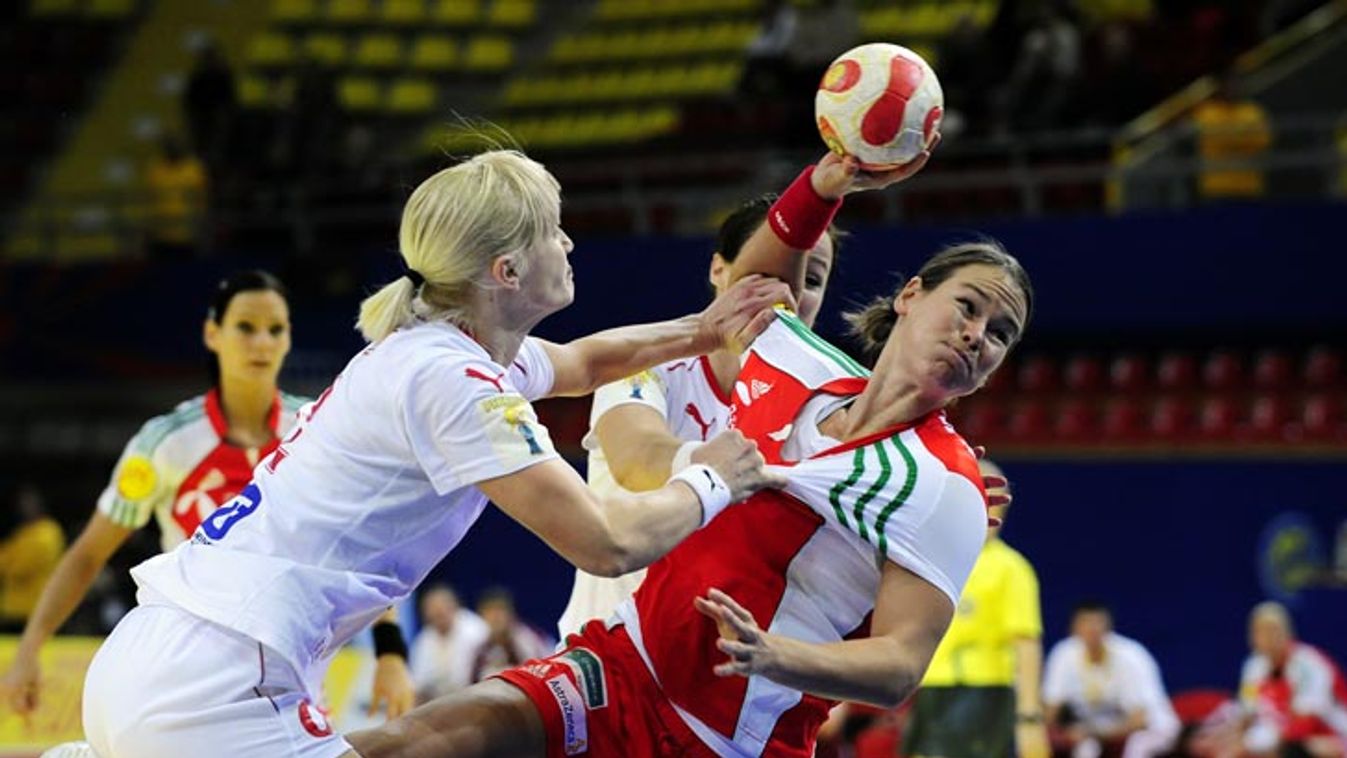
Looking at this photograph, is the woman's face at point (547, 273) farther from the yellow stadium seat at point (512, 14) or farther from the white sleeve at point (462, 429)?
the yellow stadium seat at point (512, 14)

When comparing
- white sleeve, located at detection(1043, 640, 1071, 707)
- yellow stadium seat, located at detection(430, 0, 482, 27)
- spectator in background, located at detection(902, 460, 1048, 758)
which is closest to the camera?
spectator in background, located at detection(902, 460, 1048, 758)

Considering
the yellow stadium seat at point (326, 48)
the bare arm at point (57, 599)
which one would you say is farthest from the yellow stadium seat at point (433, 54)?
the bare arm at point (57, 599)

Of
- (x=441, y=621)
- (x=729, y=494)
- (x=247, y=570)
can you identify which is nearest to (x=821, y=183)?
(x=729, y=494)

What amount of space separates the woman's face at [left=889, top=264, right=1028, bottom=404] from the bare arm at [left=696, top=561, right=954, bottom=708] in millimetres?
435

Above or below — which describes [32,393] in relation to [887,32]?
below

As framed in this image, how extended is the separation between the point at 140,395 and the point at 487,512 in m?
3.57

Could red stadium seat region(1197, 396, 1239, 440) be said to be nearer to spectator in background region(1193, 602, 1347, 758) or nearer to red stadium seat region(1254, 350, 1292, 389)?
red stadium seat region(1254, 350, 1292, 389)

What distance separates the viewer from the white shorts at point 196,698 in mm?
3613

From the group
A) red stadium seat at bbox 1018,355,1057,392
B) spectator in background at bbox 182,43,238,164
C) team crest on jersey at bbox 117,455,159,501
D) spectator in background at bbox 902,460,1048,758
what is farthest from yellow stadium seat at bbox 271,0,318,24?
team crest on jersey at bbox 117,455,159,501

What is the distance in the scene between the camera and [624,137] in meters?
18.5

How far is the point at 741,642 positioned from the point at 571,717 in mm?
577

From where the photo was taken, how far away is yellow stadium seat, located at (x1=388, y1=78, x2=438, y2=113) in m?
19.9

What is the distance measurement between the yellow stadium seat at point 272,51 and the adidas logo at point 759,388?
16.5m

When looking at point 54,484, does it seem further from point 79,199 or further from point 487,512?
point 487,512
